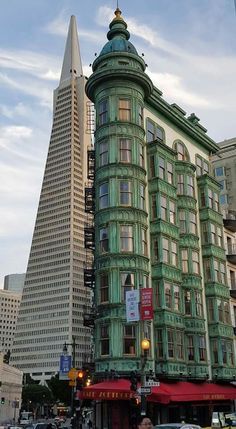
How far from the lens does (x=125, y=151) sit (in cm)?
3950

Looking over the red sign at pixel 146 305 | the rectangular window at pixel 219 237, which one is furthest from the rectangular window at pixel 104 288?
the rectangular window at pixel 219 237

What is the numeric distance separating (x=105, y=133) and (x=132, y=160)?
280 centimetres

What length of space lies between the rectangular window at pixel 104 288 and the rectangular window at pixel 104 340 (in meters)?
1.81

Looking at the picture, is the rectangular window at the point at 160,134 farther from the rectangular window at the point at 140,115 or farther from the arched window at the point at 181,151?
the rectangular window at the point at 140,115

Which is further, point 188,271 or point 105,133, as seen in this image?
point 188,271

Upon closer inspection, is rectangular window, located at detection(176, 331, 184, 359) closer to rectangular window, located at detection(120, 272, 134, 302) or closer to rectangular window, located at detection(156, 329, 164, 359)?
rectangular window, located at detection(156, 329, 164, 359)

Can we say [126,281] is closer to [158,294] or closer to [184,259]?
[158,294]

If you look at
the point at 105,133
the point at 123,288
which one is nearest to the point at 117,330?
the point at 123,288

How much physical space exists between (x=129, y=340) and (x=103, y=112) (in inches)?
652

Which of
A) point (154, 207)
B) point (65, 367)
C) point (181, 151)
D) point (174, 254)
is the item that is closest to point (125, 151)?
point (154, 207)

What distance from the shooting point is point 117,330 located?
115ft

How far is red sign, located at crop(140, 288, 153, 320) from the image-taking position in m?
27.2

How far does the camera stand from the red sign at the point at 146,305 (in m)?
27.2

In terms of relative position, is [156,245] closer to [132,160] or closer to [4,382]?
[132,160]
